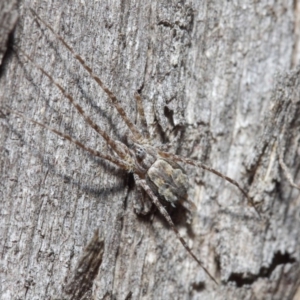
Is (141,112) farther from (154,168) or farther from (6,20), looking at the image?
(6,20)

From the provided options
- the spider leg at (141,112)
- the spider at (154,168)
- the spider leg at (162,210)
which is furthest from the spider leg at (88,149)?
the spider leg at (141,112)

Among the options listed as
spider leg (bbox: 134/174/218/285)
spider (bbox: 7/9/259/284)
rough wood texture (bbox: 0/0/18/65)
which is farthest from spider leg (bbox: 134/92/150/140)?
rough wood texture (bbox: 0/0/18/65)

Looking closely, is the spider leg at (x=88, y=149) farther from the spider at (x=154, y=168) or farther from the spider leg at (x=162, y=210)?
the spider leg at (x=162, y=210)

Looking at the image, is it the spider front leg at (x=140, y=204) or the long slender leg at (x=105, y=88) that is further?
the spider front leg at (x=140, y=204)

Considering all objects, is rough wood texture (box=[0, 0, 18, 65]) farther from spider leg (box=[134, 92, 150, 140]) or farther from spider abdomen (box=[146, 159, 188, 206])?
spider abdomen (box=[146, 159, 188, 206])

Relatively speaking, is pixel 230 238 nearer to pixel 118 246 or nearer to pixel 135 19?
pixel 118 246

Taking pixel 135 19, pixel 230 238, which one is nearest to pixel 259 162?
pixel 230 238
